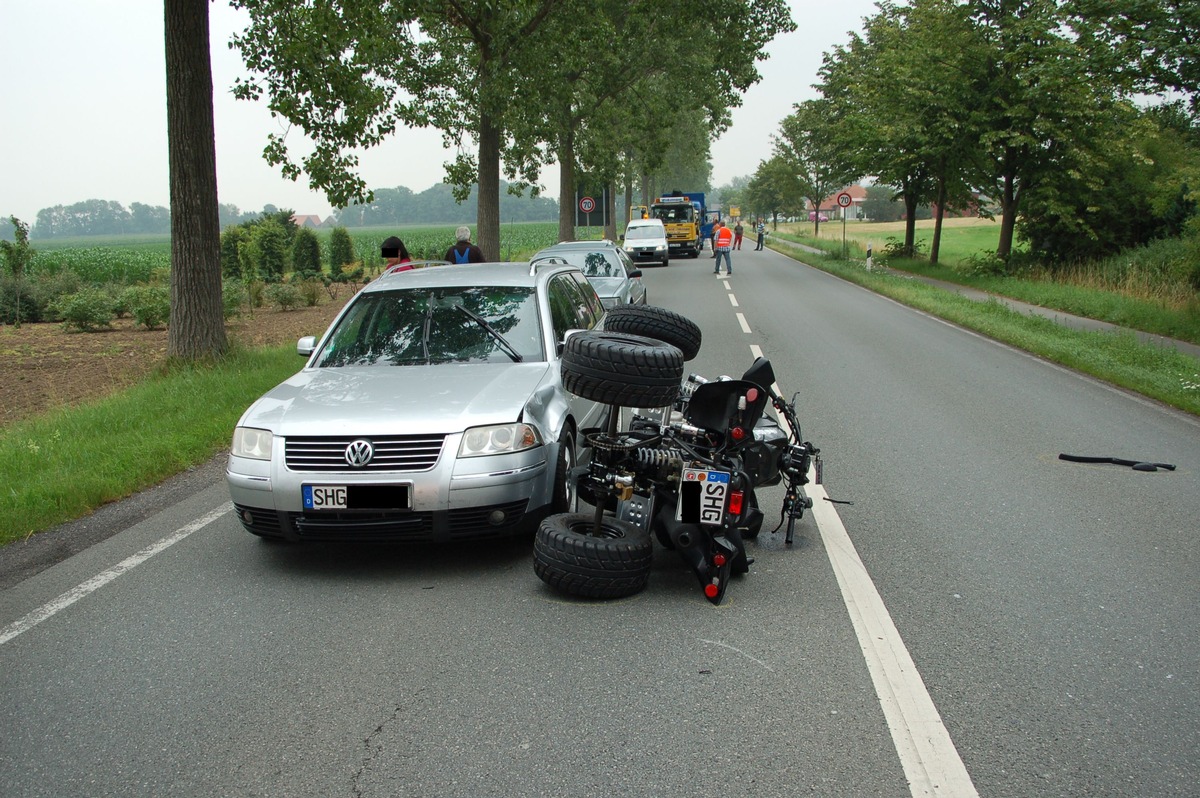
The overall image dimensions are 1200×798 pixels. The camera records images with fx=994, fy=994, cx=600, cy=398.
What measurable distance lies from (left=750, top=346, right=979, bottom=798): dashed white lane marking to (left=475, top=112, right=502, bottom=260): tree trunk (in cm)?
1786

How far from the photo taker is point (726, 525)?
466cm

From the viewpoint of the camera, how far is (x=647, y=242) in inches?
1479

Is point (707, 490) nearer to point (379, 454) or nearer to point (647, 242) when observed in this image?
point (379, 454)

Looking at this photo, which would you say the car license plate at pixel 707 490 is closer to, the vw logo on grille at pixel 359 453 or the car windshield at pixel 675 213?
the vw logo on grille at pixel 359 453

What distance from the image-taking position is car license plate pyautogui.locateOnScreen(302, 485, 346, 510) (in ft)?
15.8

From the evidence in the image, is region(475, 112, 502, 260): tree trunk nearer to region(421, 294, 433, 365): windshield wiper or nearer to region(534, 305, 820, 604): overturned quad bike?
region(421, 294, 433, 365): windshield wiper

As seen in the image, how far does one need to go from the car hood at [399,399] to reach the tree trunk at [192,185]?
6.45m

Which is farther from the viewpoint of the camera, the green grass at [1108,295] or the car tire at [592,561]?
the green grass at [1108,295]

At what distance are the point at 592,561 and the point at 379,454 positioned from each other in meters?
1.19

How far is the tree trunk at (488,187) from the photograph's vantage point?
21844 mm

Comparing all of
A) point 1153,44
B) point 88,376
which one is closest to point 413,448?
point 88,376

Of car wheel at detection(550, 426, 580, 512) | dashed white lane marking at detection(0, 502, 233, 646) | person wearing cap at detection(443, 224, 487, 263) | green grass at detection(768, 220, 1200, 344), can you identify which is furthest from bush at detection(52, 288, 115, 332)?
green grass at detection(768, 220, 1200, 344)

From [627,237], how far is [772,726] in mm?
36019

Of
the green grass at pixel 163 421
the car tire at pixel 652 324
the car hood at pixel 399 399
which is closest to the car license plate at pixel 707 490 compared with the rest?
the car hood at pixel 399 399
